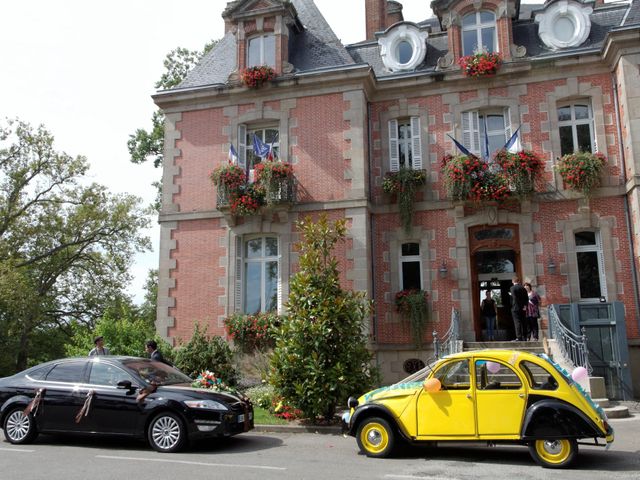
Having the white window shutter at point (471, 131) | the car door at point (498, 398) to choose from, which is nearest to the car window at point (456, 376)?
the car door at point (498, 398)

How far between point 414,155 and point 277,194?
4.31m

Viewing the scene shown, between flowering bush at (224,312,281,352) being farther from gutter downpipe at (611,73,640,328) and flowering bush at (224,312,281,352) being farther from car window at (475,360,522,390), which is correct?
gutter downpipe at (611,73,640,328)

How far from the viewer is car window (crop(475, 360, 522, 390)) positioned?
7941 millimetres

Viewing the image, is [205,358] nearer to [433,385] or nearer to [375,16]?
[433,385]

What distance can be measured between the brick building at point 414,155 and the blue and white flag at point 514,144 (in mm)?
693

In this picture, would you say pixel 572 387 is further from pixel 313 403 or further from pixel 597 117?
pixel 597 117

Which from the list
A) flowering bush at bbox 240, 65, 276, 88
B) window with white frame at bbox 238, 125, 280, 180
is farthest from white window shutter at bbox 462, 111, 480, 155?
flowering bush at bbox 240, 65, 276, 88

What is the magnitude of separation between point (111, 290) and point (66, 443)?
2521 cm

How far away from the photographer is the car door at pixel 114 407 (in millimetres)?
9047

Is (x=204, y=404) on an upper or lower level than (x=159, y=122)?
lower

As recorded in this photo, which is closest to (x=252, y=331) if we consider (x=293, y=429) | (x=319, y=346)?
(x=319, y=346)

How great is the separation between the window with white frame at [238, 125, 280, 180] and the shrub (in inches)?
224

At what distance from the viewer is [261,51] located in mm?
18469

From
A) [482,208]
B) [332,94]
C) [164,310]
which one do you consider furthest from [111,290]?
[482,208]
